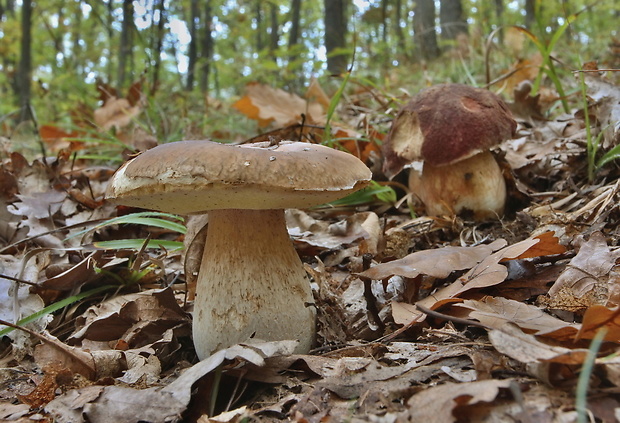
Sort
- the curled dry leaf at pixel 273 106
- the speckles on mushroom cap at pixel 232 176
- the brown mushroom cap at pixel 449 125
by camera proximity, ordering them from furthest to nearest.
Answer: the curled dry leaf at pixel 273 106
the brown mushroom cap at pixel 449 125
the speckles on mushroom cap at pixel 232 176

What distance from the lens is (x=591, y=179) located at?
2.64 meters

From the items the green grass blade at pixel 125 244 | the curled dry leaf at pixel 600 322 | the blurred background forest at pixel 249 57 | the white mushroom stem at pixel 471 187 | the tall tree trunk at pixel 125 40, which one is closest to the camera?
the curled dry leaf at pixel 600 322

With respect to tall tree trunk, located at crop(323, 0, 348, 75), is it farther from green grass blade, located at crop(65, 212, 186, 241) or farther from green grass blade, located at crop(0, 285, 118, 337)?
green grass blade, located at crop(0, 285, 118, 337)

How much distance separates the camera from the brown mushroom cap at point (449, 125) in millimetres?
2561

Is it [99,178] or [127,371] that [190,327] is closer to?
[127,371]

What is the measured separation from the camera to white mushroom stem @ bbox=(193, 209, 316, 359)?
1.65 metres

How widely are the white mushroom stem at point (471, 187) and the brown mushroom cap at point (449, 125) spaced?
0.19 m

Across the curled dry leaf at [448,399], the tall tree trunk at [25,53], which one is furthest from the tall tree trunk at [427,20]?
the curled dry leaf at [448,399]

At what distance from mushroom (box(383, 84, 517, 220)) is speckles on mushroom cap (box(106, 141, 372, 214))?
48.6 inches

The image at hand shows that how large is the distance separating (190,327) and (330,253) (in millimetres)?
860

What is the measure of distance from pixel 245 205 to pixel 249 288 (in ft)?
1.09

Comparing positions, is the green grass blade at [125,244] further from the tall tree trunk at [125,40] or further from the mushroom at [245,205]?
the tall tree trunk at [125,40]

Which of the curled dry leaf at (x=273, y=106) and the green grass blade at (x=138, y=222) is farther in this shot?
the curled dry leaf at (x=273, y=106)

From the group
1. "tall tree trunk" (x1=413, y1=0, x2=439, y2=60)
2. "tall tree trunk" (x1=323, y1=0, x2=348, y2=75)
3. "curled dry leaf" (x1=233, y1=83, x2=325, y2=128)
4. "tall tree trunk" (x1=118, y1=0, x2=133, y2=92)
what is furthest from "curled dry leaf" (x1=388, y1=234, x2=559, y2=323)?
"tall tree trunk" (x1=413, y1=0, x2=439, y2=60)
